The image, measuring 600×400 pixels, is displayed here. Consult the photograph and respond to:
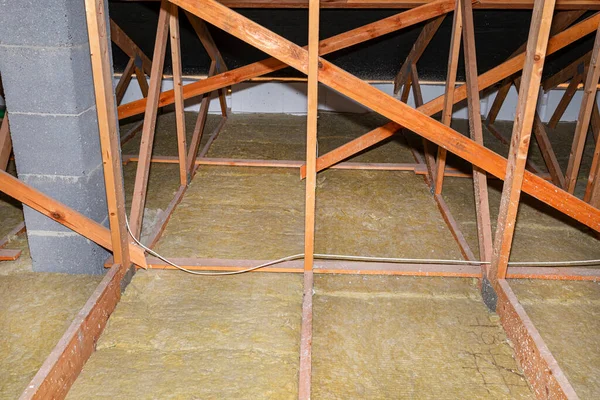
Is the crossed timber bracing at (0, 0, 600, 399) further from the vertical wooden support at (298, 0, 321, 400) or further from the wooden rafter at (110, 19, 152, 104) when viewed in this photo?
the wooden rafter at (110, 19, 152, 104)

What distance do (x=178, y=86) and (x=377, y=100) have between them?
75.8 inches

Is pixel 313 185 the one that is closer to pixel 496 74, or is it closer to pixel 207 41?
pixel 496 74

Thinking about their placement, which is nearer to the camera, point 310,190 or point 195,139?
point 310,190

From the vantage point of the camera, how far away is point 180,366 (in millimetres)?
2861

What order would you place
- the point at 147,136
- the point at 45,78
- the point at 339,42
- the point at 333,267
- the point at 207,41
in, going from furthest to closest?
1. the point at 207,41
2. the point at 339,42
3. the point at 147,136
4. the point at 333,267
5. the point at 45,78

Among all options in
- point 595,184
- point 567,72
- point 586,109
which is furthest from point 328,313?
point 567,72

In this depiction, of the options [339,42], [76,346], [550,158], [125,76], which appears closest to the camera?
[76,346]

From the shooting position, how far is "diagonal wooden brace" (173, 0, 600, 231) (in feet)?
9.57

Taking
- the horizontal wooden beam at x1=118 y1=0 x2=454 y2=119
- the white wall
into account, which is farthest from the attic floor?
the white wall

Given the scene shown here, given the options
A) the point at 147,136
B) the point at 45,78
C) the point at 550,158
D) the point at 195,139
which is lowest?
the point at 550,158

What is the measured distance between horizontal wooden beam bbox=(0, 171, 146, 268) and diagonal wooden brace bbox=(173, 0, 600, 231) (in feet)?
4.41

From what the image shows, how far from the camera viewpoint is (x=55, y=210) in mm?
3324

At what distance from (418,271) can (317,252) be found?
2.37 feet

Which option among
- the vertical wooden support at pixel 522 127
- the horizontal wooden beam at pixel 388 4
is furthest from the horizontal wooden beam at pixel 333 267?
the horizontal wooden beam at pixel 388 4
